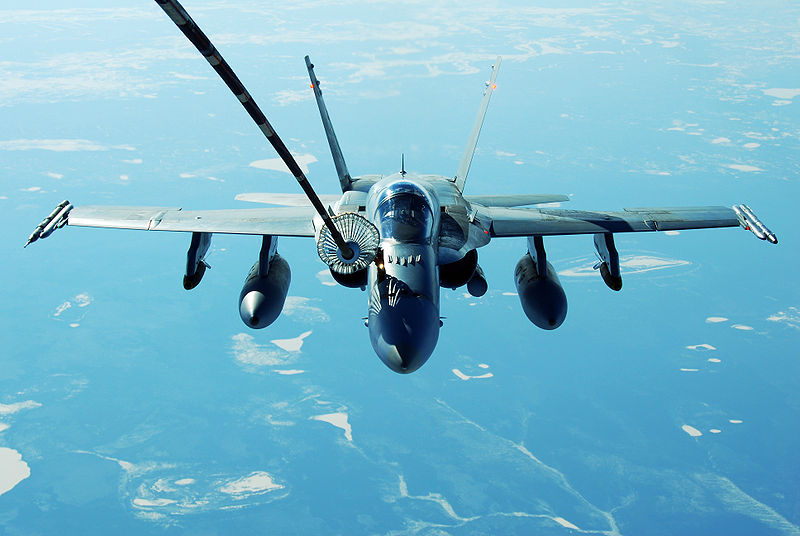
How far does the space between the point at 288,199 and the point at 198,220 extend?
305cm

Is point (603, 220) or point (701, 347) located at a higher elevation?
point (603, 220)

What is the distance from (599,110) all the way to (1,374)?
4135 inches

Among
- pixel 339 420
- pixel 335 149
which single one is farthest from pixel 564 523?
pixel 335 149

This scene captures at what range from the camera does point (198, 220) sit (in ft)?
58.7

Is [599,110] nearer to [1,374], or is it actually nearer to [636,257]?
[636,257]

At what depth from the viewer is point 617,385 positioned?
191ft

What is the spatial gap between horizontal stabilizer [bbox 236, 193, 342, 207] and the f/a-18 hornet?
0.15 feet

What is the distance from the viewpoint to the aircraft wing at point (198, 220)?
1722cm

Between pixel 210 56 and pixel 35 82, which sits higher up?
pixel 210 56

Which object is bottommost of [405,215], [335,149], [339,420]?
[339,420]

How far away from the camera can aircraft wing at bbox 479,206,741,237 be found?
1734 cm

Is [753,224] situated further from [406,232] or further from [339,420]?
[339,420]

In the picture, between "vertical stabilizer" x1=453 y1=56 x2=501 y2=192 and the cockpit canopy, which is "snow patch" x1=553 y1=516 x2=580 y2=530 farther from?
the cockpit canopy

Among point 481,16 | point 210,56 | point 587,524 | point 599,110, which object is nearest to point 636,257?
point 587,524
